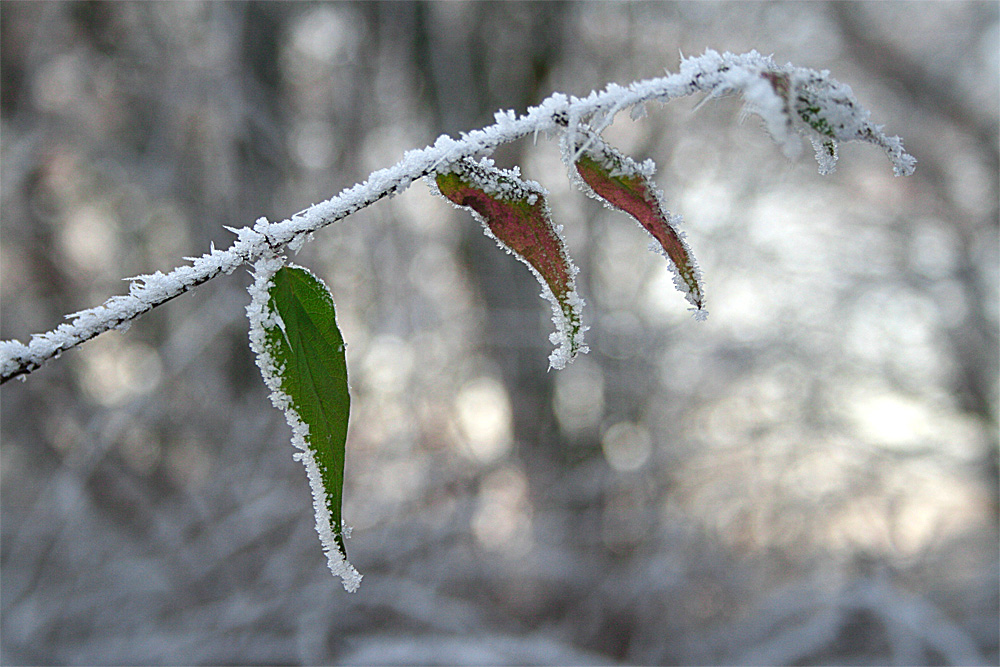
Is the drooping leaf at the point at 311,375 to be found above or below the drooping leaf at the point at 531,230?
below

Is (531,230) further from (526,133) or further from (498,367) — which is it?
(498,367)

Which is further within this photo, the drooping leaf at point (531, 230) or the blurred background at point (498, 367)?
the blurred background at point (498, 367)

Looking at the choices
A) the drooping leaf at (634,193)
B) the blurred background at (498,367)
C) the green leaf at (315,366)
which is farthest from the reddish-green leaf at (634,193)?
the blurred background at (498,367)

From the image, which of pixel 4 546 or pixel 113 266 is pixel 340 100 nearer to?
pixel 113 266

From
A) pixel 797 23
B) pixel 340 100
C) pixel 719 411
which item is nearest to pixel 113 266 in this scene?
pixel 340 100

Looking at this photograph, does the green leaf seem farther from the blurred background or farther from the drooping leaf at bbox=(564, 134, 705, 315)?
the blurred background

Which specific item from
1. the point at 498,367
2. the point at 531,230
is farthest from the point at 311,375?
the point at 498,367

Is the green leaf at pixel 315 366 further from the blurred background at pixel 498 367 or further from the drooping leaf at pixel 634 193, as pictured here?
the blurred background at pixel 498 367
